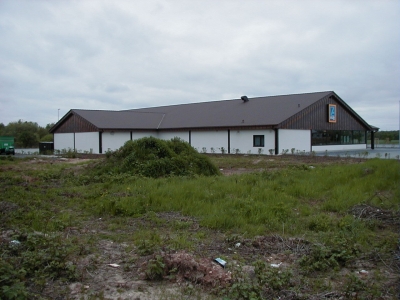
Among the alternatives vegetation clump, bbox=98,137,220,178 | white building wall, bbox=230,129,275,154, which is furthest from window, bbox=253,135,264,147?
vegetation clump, bbox=98,137,220,178

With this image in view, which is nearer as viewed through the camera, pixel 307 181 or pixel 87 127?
pixel 307 181

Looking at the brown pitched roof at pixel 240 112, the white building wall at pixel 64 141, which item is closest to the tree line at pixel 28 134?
the white building wall at pixel 64 141

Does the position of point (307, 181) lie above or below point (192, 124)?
below

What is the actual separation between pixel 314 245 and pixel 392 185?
6320 millimetres

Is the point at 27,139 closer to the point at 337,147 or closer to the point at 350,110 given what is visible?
the point at 337,147

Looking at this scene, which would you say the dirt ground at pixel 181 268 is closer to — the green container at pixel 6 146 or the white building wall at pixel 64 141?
the white building wall at pixel 64 141

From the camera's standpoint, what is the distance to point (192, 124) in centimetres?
3672

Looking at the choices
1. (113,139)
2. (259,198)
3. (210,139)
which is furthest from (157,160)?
(113,139)

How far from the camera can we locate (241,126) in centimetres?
3206

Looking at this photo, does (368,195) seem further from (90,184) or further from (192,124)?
(192,124)

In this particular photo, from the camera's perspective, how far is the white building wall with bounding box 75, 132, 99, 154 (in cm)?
3556

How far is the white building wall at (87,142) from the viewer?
3556 cm

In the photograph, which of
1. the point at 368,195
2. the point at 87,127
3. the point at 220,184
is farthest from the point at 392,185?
the point at 87,127

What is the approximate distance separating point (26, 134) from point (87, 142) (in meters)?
26.7
